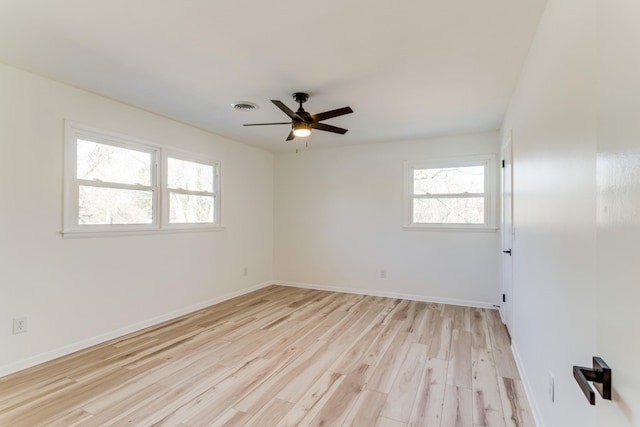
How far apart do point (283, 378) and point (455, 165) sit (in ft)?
12.2

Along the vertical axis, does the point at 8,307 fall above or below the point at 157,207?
below

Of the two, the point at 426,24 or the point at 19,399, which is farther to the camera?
the point at 19,399

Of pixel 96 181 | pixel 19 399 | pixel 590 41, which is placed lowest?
pixel 19 399

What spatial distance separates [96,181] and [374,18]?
118 inches

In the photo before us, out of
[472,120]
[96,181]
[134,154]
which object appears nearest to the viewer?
[96,181]

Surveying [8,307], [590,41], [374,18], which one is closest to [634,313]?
[590,41]

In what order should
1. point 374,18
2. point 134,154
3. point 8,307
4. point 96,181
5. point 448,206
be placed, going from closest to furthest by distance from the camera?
A: point 374,18
point 8,307
point 96,181
point 134,154
point 448,206

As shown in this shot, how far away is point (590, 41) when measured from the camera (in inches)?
43.4

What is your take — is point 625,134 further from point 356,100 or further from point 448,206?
point 448,206

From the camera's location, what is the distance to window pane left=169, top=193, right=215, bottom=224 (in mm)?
4051

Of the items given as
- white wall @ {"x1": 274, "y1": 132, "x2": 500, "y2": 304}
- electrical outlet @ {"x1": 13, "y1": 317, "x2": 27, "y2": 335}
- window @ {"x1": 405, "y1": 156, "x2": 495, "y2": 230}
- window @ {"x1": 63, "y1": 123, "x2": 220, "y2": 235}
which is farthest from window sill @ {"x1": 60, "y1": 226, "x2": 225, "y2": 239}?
window @ {"x1": 405, "y1": 156, "x2": 495, "y2": 230}

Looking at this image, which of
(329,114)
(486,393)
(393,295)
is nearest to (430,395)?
(486,393)

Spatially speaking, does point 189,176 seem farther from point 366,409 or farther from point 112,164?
point 366,409

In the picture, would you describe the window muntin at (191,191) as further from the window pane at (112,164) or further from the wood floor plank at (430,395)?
the wood floor plank at (430,395)
